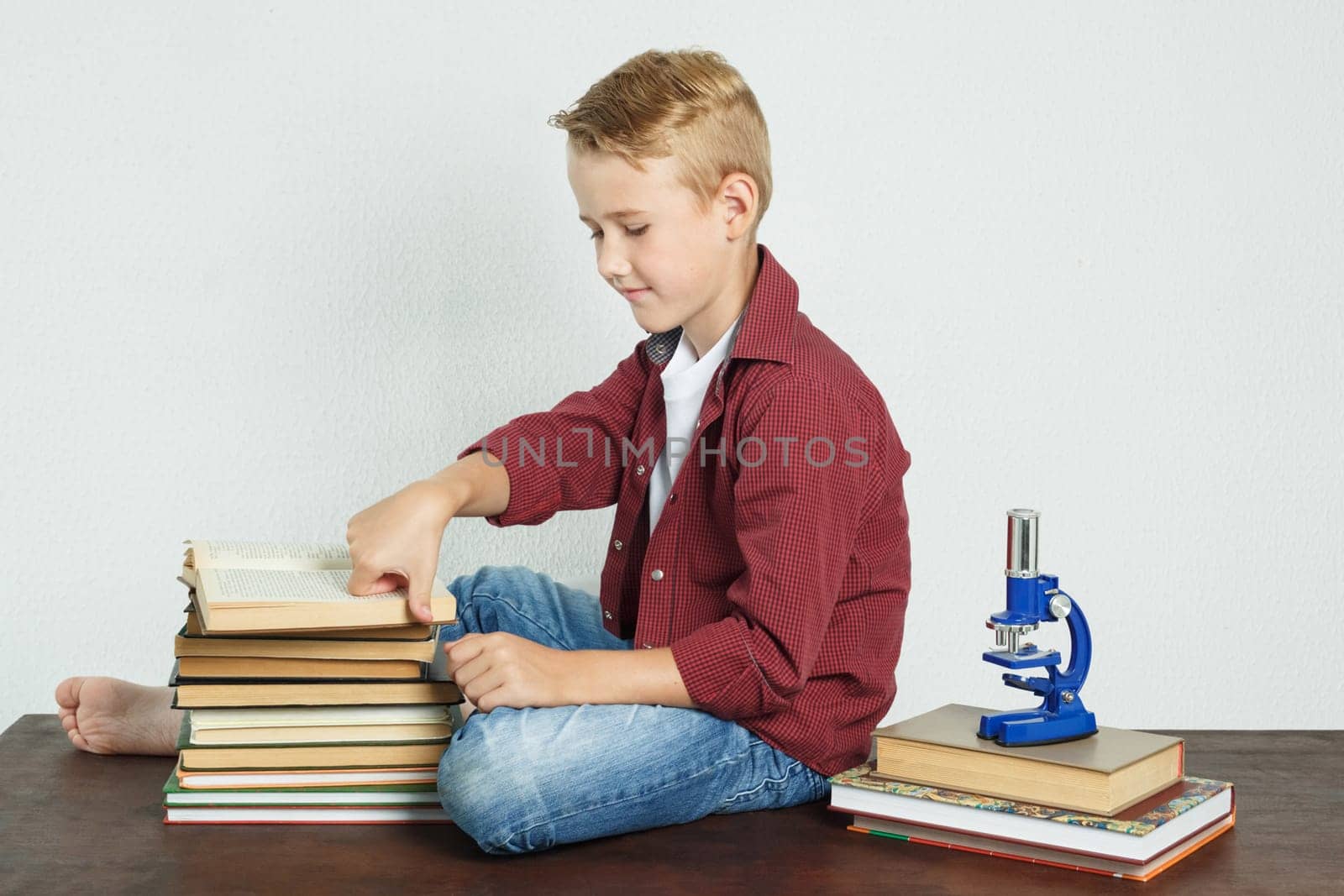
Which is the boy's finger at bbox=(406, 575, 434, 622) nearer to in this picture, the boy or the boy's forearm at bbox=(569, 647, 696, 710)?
the boy

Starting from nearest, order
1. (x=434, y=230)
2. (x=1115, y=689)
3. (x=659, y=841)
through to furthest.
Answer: (x=659, y=841)
(x=434, y=230)
(x=1115, y=689)

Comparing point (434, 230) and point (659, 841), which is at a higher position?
point (434, 230)

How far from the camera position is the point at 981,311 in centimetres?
187

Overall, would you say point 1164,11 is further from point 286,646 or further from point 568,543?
point 286,646

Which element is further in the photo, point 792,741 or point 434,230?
point 434,230

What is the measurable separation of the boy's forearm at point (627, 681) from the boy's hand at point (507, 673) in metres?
0.01

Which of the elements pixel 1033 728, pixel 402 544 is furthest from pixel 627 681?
pixel 1033 728

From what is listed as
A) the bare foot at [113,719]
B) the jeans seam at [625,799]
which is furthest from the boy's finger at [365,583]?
the bare foot at [113,719]

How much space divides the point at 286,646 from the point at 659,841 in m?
0.34

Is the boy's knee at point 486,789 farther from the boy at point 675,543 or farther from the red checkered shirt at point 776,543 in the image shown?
the red checkered shirt at point 776,543

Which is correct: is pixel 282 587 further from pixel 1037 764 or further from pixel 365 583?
pixel 1037 764

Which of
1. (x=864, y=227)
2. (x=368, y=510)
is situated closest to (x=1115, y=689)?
(x=864, y=227)

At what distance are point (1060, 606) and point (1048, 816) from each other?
0.17 m

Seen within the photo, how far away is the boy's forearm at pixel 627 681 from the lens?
1.14m
